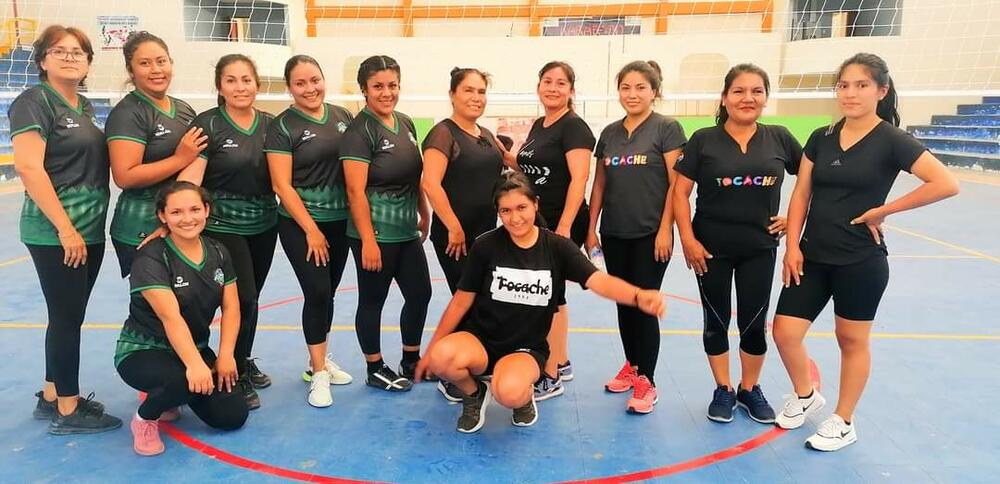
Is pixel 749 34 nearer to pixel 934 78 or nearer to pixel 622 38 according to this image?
pixel 622 38

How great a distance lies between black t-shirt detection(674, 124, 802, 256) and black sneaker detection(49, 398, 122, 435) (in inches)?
97.0

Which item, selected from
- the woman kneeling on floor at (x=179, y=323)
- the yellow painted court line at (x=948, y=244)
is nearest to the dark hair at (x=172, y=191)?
the woman kneeling on floor at (x=179, y=323)

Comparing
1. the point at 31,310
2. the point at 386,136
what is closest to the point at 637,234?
the point at 386,136

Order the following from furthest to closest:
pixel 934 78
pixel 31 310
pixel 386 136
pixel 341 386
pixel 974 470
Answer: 1. pixel 934 78
2. pixel 31 310
3. pixel 341 386
4. pixel 386 136
5. pixel 974 470

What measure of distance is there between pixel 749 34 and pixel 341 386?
15.0 meters

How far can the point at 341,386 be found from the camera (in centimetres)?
312

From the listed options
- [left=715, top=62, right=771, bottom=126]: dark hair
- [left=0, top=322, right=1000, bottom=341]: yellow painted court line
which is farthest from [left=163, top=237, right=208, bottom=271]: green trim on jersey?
[left=715, top=62, right=771, bottom=126]: dark hair

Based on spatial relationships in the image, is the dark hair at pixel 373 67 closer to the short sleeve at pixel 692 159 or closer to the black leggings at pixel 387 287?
the black leggings at pixel 387 287

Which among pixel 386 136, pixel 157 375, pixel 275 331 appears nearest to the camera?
pixel 157 375

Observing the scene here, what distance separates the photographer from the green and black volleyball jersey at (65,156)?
7.92 ft

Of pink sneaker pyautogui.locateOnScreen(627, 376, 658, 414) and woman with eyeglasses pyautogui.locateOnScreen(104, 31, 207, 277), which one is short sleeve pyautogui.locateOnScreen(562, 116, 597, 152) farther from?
woman with eyeglasses pyautogui.locateOnScreen(104, 31, 207, 277)

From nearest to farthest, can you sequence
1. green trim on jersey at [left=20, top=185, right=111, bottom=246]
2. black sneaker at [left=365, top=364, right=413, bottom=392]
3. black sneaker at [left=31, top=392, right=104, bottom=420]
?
green trim on jersey at [left=20, top=185, right=111, bottom=246] < black sneaker at [left=31, top=392, right=104, bottom=420] < black sneaker at [left=365, top=364, right=413, bottom=392]

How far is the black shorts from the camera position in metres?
2.39

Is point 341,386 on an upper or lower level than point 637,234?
lower
